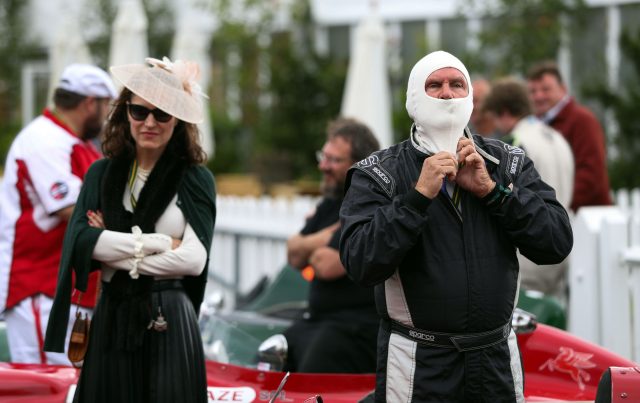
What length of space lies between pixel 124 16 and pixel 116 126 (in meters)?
10.1

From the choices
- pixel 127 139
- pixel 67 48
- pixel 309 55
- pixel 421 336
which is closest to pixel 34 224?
pixel 127 139

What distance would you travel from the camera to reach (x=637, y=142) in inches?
593

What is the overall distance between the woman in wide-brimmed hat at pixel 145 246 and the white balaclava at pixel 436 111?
110 cm

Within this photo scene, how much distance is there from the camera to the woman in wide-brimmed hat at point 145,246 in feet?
12.3

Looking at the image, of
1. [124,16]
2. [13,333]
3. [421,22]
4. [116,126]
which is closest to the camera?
[116,126]

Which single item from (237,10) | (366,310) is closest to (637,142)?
(237,10)

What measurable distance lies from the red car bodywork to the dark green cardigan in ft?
0.88

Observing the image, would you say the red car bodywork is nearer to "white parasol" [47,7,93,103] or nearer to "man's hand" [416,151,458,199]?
"man's hand" [416,151,458,199]

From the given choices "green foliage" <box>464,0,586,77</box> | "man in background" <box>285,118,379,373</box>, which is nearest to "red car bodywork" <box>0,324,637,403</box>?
"man in background" <box>285,118,379,373</box>

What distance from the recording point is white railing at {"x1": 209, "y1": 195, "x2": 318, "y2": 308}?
31.6ft

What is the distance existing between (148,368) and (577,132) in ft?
15.4

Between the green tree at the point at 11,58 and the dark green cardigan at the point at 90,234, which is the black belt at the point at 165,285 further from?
the green tree at the point at 11,58

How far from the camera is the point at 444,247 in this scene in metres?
3.15

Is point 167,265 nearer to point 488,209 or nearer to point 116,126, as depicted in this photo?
point 116,126
